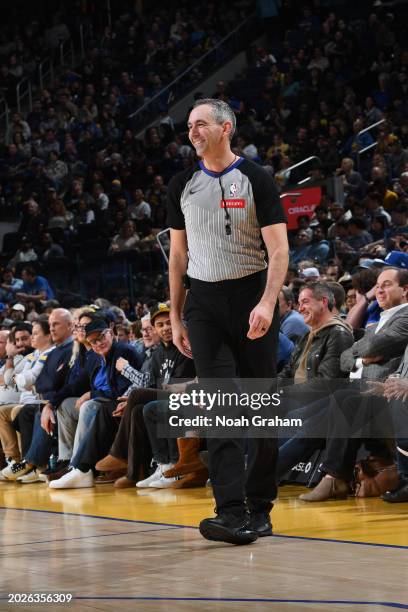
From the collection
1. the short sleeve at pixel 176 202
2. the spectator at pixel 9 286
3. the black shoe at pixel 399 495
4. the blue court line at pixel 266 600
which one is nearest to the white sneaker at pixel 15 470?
the black shoe at pixel 399 495

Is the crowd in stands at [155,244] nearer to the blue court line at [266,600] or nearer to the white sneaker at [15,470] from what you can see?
the white sneaker at [15,470]

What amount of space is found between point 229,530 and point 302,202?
9416mm

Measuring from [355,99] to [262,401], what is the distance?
13308 mm

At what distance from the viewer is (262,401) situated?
476cm

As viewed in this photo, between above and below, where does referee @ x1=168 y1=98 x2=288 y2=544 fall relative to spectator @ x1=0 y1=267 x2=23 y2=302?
below

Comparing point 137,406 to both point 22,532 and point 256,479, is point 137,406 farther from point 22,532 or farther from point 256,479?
point 256,479

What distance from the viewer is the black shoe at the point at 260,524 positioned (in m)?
4.65

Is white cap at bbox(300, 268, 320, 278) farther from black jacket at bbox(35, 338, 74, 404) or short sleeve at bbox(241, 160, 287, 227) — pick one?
short sleeve at bbox(241, 160, 287, 227)

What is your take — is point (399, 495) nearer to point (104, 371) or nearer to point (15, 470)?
point (104, 371)

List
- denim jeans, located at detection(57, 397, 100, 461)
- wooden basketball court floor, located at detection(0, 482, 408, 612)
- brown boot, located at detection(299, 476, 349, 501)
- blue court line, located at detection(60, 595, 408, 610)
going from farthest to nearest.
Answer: denim jeans, located at detection(57, 397, 100, 461)
brown boot, located at detection(299, 476, 349, 501)
wooden basketball court floor, located at detection(0, 482, 408, 612)
blue court line, located at detection(60, 595, 408, 610)

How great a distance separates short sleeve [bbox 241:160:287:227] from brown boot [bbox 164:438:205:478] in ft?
9.80

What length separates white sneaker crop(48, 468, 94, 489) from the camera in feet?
25.6

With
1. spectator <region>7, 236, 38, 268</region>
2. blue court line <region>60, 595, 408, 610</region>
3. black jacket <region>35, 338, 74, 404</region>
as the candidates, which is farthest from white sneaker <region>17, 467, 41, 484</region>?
spectator <region>7, 236, 38, 268</region>

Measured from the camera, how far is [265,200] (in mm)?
4559
